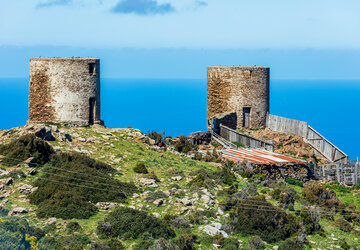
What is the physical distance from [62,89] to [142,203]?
11.1m

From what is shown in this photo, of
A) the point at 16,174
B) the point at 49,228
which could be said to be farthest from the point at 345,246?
the point at 16,174

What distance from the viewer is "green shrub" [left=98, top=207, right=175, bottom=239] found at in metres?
19.9

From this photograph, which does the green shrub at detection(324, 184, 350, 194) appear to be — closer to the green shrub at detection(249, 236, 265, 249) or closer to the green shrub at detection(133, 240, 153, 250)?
the green shrub at detection(249, 236, 265, 249)

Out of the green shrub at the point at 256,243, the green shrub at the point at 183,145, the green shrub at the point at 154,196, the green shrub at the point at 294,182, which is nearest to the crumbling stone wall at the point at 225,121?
the green shrub at the point at 183,145

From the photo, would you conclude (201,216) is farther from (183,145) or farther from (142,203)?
(183,145)

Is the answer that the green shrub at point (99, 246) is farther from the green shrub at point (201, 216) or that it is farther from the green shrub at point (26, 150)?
the green shrub at point (26, 150)

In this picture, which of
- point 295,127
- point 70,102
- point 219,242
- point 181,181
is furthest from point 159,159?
point 295,127

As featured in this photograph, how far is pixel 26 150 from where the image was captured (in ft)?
81.2

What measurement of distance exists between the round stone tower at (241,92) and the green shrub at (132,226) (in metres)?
20.1

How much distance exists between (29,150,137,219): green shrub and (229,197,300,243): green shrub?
4.42 metres

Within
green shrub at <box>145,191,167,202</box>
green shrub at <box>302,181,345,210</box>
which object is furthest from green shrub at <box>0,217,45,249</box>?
green shrub at <box>302,181,345,210</box>

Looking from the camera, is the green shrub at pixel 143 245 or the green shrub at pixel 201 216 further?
the green shrub at pixel 201 216

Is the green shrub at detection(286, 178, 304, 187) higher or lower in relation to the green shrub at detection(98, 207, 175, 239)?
lower

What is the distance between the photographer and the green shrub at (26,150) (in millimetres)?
24484
